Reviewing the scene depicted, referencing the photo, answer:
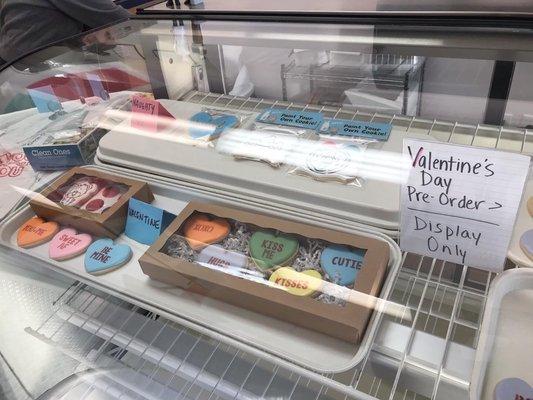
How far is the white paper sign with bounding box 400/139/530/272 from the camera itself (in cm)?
46

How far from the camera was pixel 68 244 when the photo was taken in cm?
70

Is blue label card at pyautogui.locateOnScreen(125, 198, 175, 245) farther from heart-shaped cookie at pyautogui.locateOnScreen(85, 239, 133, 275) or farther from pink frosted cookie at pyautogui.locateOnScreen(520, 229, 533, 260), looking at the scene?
pink frosted cookie at pyautogui.locateOnScreen(520, 229, 533, 260)

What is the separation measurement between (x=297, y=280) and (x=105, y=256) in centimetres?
31

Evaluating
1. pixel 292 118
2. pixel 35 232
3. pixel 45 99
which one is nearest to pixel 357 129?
pixel 292 118

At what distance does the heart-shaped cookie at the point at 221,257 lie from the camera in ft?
1.93

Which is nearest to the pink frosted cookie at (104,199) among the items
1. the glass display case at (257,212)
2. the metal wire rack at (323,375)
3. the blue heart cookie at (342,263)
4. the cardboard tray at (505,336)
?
the glass display case at (257,212)

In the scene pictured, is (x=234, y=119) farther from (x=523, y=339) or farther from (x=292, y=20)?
(x=523, y=339)

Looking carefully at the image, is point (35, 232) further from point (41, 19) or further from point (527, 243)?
point (41, 19)

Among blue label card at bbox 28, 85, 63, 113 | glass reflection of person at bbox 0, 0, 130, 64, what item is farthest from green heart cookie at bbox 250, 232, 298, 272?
glass reflection of person at bbox 0, 0, 130, 64

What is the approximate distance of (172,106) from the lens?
97 cm

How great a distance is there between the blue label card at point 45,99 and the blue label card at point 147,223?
0.50 m

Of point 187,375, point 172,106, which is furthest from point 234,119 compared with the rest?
point 187,375

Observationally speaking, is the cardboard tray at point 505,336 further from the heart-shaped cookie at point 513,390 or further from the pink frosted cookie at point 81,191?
the pink frosted cookie at point 81,191

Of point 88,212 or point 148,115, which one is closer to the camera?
point 88,212
